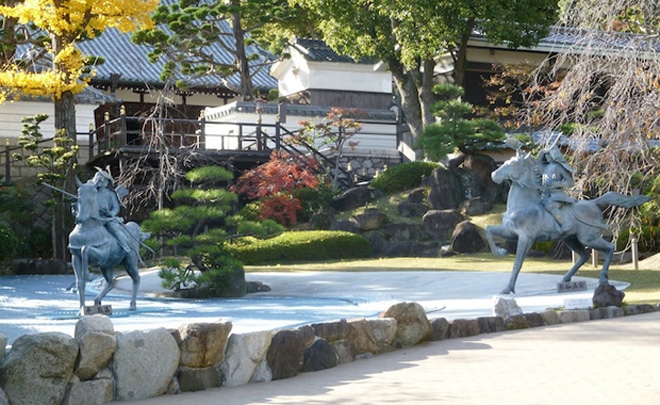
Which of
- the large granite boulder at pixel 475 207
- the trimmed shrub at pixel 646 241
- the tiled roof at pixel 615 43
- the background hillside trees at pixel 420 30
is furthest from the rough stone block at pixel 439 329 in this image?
the background hillside trees at pixel 420 30

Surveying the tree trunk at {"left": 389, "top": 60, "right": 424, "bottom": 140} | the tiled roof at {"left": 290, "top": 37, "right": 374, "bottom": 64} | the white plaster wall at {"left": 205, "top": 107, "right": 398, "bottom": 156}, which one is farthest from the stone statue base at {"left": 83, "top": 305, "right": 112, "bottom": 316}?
the tiled roof at {"left": 290, "top": 37, "right": 374, "bottom": 64}

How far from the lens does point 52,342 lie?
8273 millimetres

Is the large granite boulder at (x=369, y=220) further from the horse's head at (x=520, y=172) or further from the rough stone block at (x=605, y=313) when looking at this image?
the rough stone block at (x=605, y=313)

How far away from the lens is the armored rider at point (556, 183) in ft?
55.3

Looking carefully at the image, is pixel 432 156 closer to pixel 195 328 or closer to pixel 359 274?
pixel 359 274

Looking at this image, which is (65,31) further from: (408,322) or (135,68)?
(408,322)

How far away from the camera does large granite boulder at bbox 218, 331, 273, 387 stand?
9.51 m

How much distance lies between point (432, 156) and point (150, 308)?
44.1 feet

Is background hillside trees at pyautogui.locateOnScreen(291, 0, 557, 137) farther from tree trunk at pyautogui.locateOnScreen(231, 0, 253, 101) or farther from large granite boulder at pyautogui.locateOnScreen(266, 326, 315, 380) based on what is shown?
large granite boulder at pyautogui.locateOnScreen(266, 326, 315, 380)

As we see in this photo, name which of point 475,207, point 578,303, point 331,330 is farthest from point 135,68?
point 331,330

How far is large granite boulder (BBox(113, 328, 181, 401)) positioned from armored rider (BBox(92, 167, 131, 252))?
6814 millimetres

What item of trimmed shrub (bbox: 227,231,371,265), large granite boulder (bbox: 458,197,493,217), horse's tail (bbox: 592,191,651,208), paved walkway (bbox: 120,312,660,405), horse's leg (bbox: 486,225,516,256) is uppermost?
large granite boulder (bbox: 458,197,493,217)

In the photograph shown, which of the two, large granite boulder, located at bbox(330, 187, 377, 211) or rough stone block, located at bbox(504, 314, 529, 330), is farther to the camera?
large granite boulder, located at bbox(330, 187, 377, 211)

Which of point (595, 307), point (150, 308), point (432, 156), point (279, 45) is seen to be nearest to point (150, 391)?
point (595, 307)
